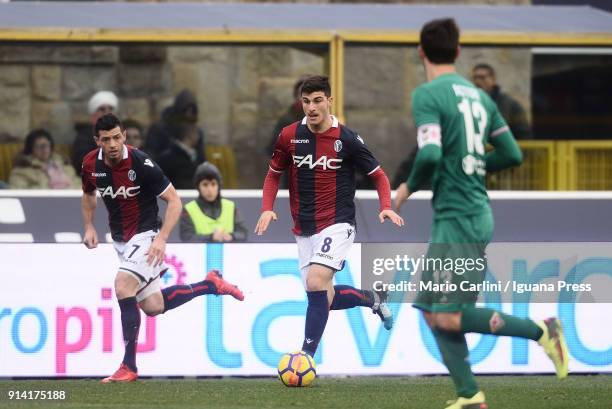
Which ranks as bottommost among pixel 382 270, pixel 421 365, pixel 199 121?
pixel 421 365

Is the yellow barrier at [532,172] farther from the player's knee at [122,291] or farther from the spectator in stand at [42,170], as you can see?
the player's knee at [122,291]

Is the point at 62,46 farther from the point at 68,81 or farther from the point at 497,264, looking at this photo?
the point at 497,264

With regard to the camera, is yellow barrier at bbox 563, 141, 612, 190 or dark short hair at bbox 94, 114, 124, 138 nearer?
dark short hair at bbox 94, 114, 124, 138

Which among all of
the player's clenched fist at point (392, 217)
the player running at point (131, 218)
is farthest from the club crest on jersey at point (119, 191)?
the player's clenched fist at point (392, 217)

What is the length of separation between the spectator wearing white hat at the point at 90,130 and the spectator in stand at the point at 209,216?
163cm

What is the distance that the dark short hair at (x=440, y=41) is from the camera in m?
7.50

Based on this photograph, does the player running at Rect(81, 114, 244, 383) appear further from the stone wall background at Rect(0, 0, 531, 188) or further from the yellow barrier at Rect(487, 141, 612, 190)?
the yellow barrier at Rect(487, 141, 612, 190)

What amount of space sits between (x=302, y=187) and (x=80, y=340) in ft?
6.20

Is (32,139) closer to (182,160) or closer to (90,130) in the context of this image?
(90,130)

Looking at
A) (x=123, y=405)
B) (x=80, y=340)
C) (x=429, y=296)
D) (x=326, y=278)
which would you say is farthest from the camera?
(x=80, y=340)

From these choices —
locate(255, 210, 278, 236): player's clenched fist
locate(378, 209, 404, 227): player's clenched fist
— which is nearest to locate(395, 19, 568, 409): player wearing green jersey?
locate(378, 209, 404, 227): player's clenched fist

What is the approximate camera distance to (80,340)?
1034 cm

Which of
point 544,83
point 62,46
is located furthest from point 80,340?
point 544,83
